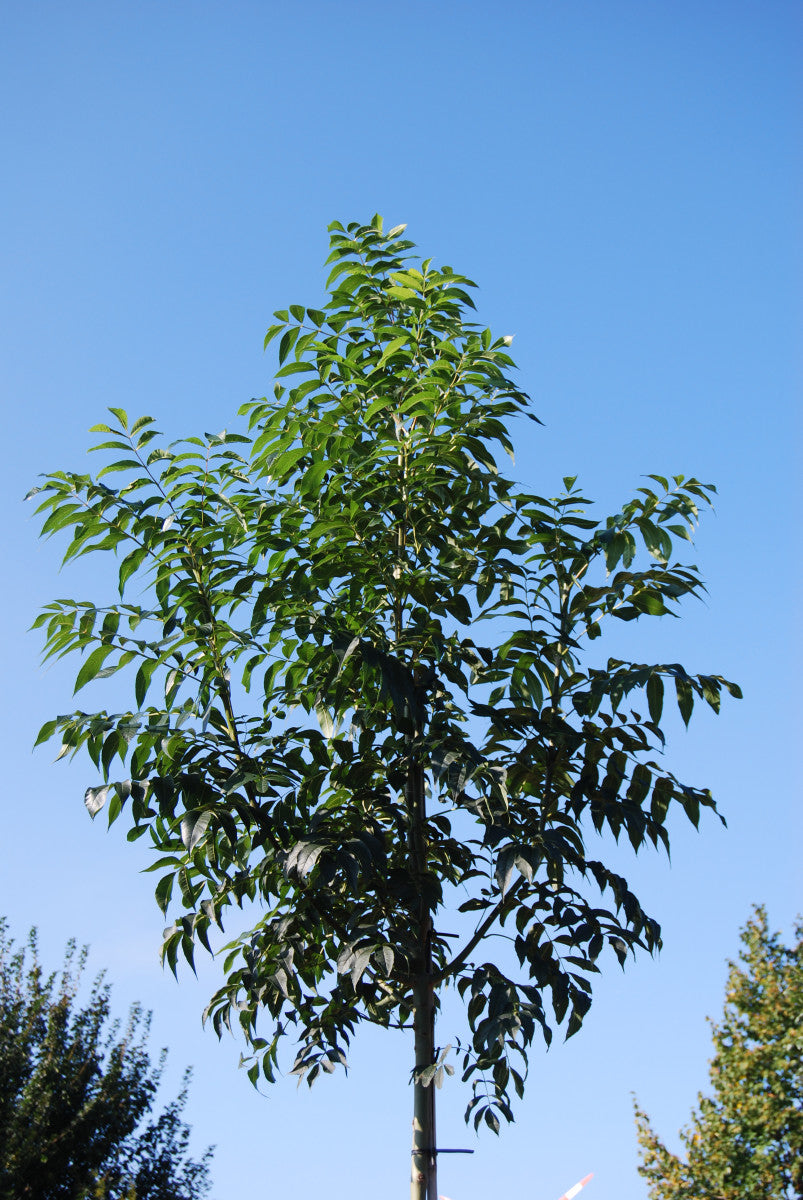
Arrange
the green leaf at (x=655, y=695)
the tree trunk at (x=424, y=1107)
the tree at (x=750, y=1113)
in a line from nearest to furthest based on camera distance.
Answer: the green leaf at (x=655, y=695) < the tree trunk at (x=424, y=1107) < the tree at (x=750, y=1113)

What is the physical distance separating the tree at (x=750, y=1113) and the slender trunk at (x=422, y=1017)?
989 cm

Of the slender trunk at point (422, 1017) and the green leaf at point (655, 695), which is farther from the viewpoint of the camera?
the slender trunk at point (422, 1017)

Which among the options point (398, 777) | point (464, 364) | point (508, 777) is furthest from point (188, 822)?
point (464, 364)

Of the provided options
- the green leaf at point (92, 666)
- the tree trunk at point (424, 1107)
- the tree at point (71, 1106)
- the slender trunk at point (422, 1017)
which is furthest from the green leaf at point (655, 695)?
the tree at point (71, 1106)

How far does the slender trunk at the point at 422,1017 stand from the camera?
12.0ft

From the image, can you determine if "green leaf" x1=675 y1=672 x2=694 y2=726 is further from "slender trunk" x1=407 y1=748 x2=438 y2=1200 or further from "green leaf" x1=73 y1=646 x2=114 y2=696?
"green leaf" x1=73 y1=646 x2=114 y2=696

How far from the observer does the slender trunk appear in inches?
143

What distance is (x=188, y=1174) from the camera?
867 centimetres

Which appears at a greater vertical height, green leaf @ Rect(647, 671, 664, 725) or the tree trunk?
green leaf @ Rect(647, 671, 664, 725)

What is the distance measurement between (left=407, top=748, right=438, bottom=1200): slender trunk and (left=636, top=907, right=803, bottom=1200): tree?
32.4 ft

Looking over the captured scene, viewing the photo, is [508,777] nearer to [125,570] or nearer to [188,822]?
[188,822]

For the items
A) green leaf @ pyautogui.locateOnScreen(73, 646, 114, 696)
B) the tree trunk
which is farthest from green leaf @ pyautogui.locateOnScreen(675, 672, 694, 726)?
green leaf @ pyautogui.locateOnScreen(73, 646, 114, 696)

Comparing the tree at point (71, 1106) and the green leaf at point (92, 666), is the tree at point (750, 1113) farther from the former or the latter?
the green leaf at point (92, 666)

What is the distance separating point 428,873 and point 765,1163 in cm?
1065
